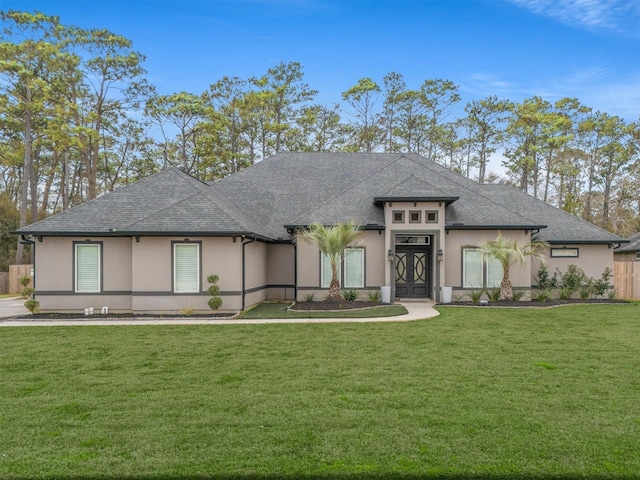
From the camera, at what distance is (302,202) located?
1827 cm

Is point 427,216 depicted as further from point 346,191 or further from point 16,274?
point 16,274

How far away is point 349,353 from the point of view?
7.52m

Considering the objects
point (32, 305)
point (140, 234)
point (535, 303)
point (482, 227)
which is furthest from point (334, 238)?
point (32, 305)

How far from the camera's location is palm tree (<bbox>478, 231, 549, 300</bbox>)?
1389 cm

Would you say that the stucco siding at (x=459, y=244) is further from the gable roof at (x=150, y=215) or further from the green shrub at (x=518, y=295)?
the gable roof at (x=150, y=215)

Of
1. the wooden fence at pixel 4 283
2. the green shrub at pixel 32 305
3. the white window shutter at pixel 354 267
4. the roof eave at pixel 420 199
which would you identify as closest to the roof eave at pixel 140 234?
the green shrub at pixel 32 305

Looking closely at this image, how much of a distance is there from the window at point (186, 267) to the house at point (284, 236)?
0.11 feet

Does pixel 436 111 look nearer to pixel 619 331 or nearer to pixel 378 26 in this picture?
pixel 378 26

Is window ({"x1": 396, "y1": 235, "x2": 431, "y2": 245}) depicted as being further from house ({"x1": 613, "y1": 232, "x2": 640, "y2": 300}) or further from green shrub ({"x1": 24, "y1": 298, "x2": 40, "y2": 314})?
green shrub ({"x1": 24, "y1": 298, "x2": 40, "y2": 314})

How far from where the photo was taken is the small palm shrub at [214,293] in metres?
12.3

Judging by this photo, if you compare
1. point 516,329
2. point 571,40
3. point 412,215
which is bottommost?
point 516,329

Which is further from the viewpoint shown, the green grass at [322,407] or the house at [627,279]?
the house at [627,279]

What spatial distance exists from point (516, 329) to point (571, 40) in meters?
14.0

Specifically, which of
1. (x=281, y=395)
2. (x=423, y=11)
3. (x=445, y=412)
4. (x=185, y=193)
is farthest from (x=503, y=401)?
(x=423, y=11)
